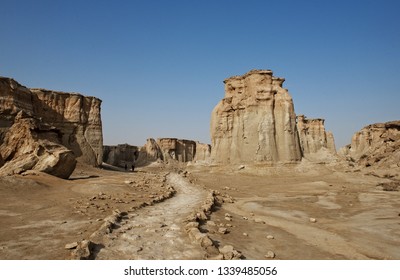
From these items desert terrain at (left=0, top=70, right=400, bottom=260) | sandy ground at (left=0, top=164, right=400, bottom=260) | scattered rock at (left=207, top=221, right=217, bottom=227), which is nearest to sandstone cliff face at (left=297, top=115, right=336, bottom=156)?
desert terrain at (left=0, top=70, right=400, bottom=260)

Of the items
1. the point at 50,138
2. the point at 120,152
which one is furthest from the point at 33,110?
the point at 120,152

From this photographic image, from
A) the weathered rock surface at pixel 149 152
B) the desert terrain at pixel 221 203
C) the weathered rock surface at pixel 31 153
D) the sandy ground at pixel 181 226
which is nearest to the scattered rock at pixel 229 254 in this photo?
the desert terrain at pixel 221 203

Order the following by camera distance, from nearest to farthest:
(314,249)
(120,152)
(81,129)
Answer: (314,249)
(81,129)
(120,152)

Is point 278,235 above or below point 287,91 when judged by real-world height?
below

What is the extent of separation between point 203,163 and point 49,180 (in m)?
23.2

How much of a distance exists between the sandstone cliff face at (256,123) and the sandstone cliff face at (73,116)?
20.5 metres

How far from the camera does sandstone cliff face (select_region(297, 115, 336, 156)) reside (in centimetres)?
7219

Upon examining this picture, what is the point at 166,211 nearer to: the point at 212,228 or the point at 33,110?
the point at 212,228

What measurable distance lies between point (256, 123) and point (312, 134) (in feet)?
154

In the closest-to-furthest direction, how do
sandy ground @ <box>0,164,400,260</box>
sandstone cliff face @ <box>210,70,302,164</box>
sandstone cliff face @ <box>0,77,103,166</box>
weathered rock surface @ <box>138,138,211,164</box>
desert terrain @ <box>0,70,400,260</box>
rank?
sandy ground @ <box>0,164,400,260</box>, desert terrain @ <box>0,70,400,260</box>, sandstone cliff face @ <box>210,70,302,164</box>, sandstone cliff face @ <box>0,77,103,166</box>, weathered rock surface @ <box>138,138,211,164</box>

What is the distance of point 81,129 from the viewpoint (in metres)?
45.5

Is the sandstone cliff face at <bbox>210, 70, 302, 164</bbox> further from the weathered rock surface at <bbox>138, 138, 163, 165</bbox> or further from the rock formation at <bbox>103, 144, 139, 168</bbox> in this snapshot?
the rock formation at <bbox>103, 144, 139, 168</bbox>

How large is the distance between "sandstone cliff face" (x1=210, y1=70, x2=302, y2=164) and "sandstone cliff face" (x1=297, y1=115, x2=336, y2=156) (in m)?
40.3
